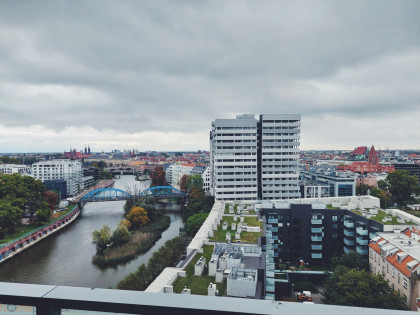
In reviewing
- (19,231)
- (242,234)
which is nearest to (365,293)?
(242,234)

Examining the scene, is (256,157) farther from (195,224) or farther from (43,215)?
(43,215)

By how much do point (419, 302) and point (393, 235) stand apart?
4900mm

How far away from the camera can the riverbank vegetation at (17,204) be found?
22.3 m

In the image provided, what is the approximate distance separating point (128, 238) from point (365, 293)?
54.6 feet

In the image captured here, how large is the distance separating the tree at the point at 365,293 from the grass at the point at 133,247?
42.5 feet

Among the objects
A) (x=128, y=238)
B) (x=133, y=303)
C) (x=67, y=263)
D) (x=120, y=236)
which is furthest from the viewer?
(x=128, y=238)

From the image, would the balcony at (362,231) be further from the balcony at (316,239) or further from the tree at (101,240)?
the tree at (101,240)

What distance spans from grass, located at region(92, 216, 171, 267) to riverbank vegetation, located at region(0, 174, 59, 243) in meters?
7.71

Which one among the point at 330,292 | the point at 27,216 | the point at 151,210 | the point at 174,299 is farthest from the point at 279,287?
the point at 27,216

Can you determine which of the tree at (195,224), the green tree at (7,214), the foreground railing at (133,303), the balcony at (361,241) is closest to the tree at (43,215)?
the green tree at (7,214)

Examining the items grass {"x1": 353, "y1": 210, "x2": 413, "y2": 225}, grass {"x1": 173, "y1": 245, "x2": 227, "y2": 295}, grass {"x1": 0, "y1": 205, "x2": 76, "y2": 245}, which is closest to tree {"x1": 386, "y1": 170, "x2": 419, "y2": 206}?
grass {"x1": 353, "y1": 210, "x2": 413, "y2": 225}

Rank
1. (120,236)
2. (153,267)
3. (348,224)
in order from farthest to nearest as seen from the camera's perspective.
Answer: (120,236), (348,224), (153,267)

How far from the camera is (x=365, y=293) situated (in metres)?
10.7

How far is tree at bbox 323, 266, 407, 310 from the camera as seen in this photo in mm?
10219
